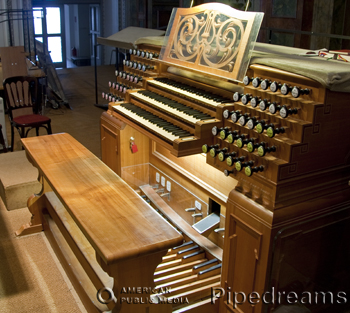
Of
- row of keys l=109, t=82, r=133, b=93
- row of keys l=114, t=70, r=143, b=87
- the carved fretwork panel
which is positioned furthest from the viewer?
row of keys l=109, t=82, r=133, b=93

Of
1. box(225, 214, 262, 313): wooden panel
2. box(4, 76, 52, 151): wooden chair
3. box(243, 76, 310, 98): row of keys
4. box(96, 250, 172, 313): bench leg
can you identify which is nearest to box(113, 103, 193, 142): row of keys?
box(243, 76, 310, 98): row of keys

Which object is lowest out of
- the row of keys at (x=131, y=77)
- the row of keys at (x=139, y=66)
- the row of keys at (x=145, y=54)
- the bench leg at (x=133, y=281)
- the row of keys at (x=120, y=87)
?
the bench leg at (x=133, y=281)

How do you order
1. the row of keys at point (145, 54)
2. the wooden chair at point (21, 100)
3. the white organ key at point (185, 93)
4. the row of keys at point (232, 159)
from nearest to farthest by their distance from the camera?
the row of keys at point (232, 159) → the white organ key at point (185, 93) → the row of keys at point (145, 54) → the wooden chair at point (21, 100)

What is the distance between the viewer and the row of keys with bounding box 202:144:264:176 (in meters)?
2.45

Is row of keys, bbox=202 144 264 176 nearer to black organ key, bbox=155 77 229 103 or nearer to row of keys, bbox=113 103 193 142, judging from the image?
row of keys, bbox=113 103 193 142

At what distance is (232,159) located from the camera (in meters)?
2.60

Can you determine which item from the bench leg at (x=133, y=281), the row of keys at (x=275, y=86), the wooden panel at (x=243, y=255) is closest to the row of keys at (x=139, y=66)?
the row of keys at (x=275, y=86)

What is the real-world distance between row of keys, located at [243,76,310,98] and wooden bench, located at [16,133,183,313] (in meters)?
0.98

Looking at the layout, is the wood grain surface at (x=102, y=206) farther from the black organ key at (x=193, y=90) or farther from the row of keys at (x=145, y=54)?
the row of keys at (x=145, y=54)

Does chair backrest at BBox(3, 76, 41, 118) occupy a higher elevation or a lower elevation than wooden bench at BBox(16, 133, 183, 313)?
higher

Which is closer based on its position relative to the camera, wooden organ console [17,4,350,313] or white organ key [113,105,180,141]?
wooden organ console [17,4,350,313]

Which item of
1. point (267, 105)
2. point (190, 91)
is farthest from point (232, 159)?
point (190, 91)

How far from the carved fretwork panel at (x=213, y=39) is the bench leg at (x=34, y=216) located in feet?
5.50

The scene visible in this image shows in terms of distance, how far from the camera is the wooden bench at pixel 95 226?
7.43 ft
